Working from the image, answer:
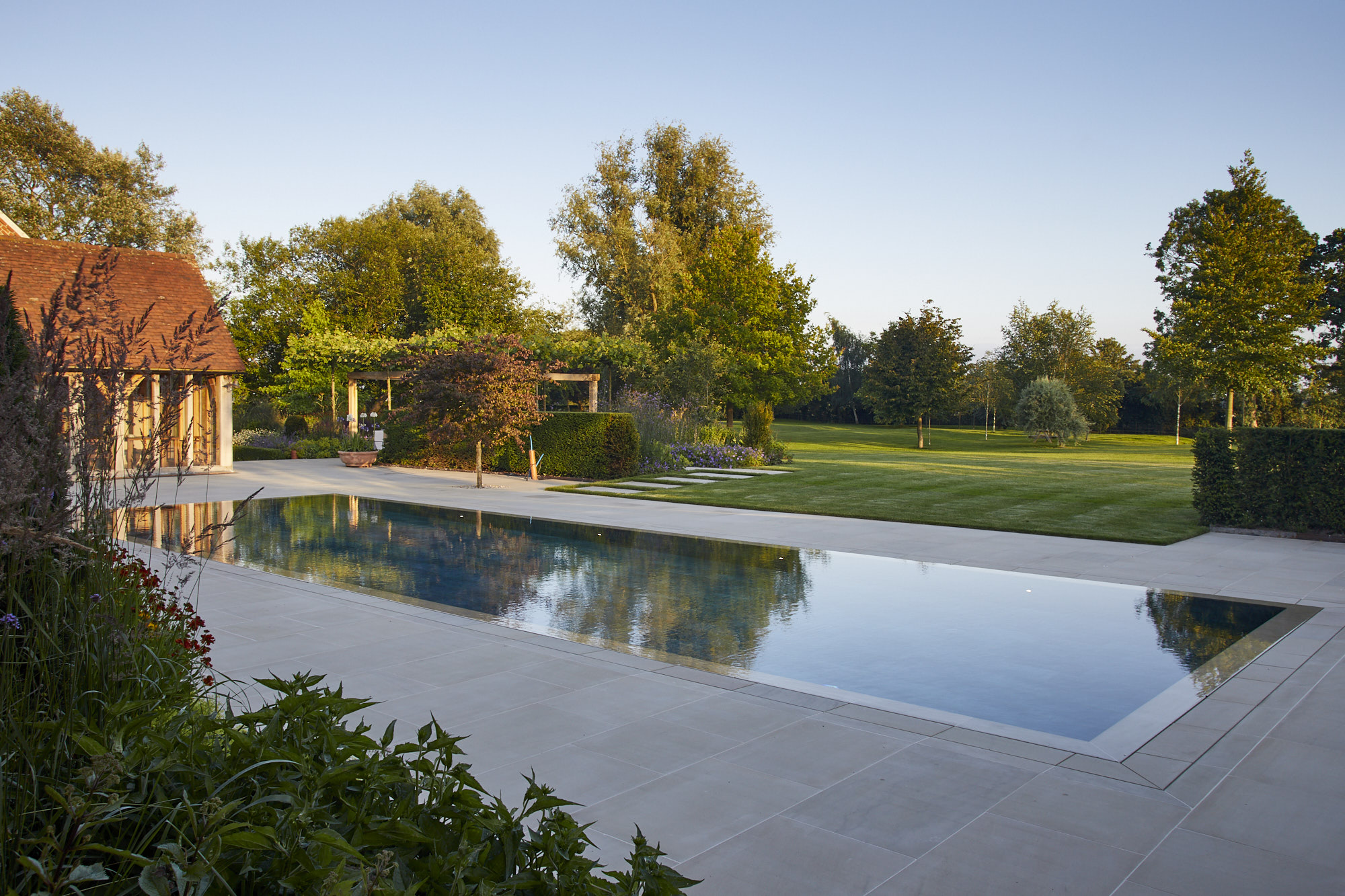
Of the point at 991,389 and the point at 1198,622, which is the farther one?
the point at 991,389

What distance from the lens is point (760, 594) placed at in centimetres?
810

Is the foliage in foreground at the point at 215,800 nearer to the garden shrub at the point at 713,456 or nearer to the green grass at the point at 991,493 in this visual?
the green grass at the point at 991,493

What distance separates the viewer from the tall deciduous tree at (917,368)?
4019cm

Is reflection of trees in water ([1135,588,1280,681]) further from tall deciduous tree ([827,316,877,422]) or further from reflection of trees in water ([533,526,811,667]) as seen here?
tall deciduous tree ([827,316,877,422])

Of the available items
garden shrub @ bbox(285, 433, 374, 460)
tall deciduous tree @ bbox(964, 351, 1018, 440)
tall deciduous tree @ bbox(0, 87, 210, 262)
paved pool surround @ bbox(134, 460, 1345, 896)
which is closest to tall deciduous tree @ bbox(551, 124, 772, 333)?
garden shrub @ bbox(285, 433, 374, 460)

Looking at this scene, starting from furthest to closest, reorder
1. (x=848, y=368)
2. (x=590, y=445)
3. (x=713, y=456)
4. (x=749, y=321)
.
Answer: (x=848, y=368) < (x=749, y=321) < (x=713, y=456) < (x=590, y=445)

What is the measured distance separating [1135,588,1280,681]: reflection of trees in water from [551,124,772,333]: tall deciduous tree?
97.5ft

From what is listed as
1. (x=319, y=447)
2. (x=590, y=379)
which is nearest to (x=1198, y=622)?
(x=590, y=379)

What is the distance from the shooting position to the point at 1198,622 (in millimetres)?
7105

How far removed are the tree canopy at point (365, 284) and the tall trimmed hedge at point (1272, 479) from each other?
90.1ft

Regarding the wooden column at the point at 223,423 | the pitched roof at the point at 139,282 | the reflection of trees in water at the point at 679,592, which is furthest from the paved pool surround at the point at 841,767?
the wooden column at the point at 223,423

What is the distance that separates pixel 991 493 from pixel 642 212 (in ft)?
83.5

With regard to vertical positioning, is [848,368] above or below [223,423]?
above

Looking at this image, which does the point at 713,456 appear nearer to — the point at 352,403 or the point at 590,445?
the point at 590,445
